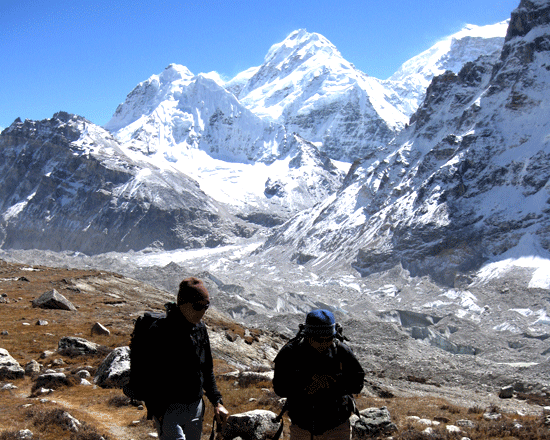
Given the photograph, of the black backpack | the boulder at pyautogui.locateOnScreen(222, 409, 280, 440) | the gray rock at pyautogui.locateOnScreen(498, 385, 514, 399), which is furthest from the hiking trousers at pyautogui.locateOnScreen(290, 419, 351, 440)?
the gray rock at pyautogui.locateOnScreen(498, 385, 514, 399)

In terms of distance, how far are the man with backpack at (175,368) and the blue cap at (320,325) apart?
116 cm

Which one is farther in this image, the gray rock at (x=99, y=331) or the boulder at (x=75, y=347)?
the gray rock at (x=99, y=331)

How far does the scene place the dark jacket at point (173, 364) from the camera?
17.1 ft

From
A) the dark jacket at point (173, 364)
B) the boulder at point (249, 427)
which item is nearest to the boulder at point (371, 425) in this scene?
the boulder at point (249, 427)

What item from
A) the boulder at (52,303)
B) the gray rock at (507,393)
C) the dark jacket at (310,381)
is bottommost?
the gray rock at (507,393)

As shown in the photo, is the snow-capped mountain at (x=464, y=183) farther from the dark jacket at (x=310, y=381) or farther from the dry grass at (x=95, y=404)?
the dark jacket at (x=310, y=381)

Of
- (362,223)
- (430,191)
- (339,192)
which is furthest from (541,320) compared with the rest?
(339,192)

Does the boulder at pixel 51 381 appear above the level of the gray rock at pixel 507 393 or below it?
above

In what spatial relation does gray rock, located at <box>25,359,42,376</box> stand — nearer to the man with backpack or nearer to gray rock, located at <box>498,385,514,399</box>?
the man with backpack

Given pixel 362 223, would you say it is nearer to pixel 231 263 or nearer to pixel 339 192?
pixel 339 192

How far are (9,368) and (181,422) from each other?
9.83m

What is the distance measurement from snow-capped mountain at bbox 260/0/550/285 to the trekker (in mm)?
113511

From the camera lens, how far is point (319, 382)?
5340 mm

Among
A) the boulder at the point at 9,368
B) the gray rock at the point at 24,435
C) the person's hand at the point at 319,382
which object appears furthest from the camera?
the boulder at the point at 9,368
